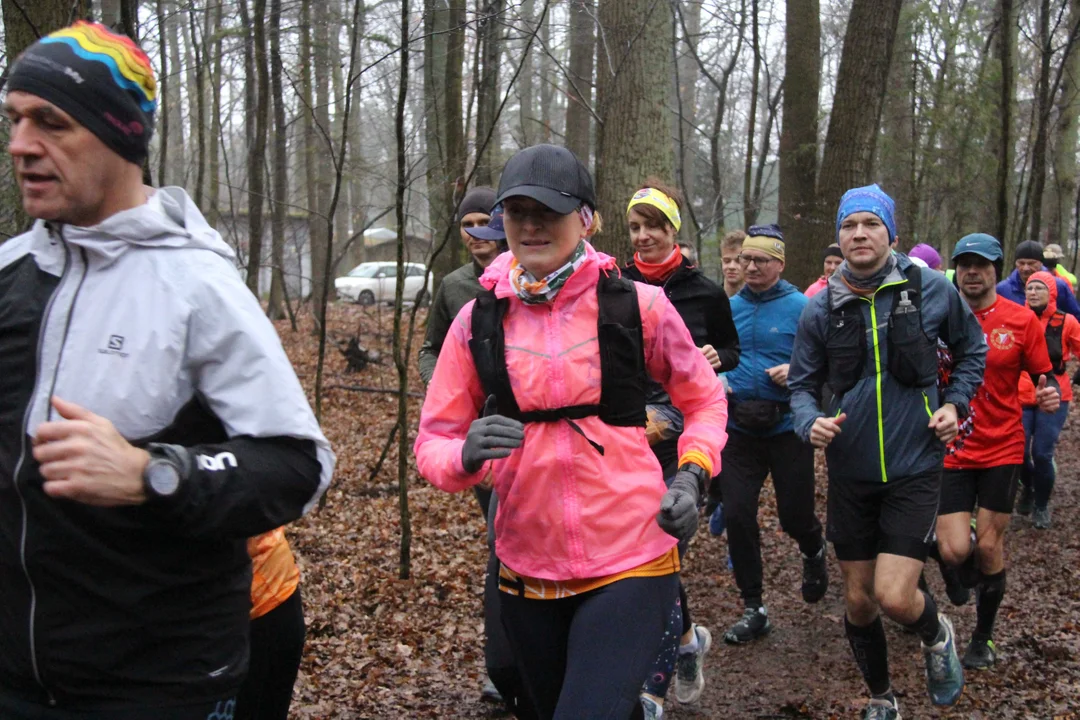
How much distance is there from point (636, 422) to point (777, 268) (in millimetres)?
3465

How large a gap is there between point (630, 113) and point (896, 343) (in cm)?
518

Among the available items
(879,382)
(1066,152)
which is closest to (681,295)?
(879,382)

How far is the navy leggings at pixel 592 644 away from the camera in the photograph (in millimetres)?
2926

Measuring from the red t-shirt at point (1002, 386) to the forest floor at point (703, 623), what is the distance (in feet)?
3.95

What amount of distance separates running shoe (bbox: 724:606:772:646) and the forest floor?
72 millimetres

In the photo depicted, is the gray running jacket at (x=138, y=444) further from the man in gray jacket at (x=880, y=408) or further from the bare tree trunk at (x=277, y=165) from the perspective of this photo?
the bare tree trunk at (x=277, y=165)

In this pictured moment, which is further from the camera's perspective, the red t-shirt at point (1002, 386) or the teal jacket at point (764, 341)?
the teal jacket at point (764, 341)

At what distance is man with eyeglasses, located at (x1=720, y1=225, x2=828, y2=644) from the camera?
6.09 m

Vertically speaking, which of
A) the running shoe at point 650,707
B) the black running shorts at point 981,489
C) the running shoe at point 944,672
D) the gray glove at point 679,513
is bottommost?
the running shoe at point 944,672

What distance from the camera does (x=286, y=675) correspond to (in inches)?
125

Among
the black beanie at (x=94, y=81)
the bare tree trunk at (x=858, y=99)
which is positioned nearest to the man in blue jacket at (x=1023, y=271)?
the bare tree trunk at (x=858, y=99)

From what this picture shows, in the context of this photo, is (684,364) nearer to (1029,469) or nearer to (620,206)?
(620,206)

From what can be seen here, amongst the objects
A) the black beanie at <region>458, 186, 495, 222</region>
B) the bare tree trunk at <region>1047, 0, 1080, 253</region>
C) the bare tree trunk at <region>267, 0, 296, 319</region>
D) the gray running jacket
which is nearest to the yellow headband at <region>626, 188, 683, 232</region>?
the black beanie at <region>458, 186, 495, 222</region>

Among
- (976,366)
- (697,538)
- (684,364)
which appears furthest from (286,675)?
(697,538)
